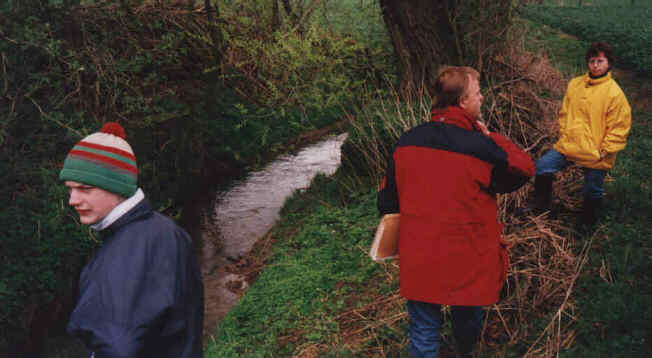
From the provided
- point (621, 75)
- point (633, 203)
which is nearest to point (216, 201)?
point (633, 203)

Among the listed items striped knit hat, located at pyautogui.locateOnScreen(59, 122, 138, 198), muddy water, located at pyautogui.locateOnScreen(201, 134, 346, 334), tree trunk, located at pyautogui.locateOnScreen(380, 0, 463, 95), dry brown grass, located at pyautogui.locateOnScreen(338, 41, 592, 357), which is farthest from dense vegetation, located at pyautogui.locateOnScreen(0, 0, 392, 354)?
striped knit hat, located at pyautogui.locateOnScreen(59, 122, 138, 198)

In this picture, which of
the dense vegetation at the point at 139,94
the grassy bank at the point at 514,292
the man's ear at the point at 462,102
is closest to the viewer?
the man's ear at the point at 462,102

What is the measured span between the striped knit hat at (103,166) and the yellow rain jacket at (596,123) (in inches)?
145

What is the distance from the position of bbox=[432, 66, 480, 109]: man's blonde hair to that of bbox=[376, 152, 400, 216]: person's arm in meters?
0.44

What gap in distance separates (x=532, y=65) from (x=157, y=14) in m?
6.80

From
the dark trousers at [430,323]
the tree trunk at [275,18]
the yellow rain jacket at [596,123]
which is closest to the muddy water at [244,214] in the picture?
the tree trunk at [275,18]

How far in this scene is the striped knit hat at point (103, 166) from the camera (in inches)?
72.1

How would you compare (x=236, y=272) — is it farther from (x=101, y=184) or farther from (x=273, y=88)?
(x=101, y=184)

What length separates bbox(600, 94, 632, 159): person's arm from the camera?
3.89 metres

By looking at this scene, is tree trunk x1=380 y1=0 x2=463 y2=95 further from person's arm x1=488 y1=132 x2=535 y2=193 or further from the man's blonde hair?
person's arm x1=488 y1=132 x2=535 y2=193

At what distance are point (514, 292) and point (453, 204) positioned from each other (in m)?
1.84

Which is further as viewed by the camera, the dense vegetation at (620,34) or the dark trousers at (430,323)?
the dense vegetation at (620,34)

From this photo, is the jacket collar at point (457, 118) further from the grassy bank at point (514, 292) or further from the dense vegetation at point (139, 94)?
the dense vegetation at point (139, 94)

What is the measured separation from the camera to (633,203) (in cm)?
463
